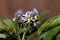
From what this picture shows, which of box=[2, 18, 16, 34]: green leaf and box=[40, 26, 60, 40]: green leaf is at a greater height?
box=[2, 18, 16, 34]: green leaf

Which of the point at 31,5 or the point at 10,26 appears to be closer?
the point at 10,26

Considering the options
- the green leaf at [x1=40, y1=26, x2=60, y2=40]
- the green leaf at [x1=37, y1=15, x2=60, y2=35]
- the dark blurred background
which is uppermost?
the dark blurred background

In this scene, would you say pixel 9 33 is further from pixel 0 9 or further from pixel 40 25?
pixel 0 9

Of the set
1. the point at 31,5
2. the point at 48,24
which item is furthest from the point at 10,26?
the point at 31,5

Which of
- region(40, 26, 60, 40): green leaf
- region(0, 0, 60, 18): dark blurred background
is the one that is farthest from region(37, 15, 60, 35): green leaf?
region(0, 0, 60, 18): dark blurred background

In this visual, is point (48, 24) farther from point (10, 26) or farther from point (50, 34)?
point (10, 26)

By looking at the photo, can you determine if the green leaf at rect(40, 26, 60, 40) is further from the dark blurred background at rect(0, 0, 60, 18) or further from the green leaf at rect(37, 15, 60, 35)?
the dark blurred background at rect(0, 0, 60, 18)

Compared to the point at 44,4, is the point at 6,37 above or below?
below

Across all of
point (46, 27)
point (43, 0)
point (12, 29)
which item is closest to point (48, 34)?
point (46, 27)

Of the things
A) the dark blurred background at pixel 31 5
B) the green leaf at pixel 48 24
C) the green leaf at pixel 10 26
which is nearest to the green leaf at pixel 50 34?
the green leaf at pixel 48 24

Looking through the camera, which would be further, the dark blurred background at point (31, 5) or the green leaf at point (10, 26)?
the dark blurred background at point (31, 5)

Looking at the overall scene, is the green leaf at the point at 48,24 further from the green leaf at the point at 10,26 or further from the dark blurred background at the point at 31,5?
the dark blurred background at the point at 31,5
